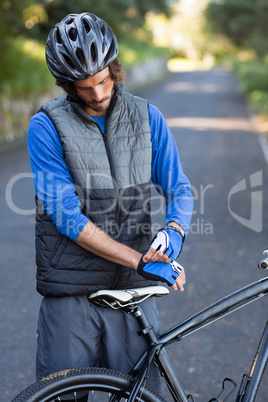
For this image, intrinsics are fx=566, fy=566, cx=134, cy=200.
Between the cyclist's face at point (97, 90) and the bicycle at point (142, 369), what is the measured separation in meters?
0.74

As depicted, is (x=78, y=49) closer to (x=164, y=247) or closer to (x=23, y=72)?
(x=164, y=247)

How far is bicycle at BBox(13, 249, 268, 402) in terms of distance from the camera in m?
2.13

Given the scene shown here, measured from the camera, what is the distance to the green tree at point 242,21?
26.7 m

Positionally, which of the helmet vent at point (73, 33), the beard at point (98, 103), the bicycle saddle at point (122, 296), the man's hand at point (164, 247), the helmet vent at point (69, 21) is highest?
the helmet vent at point (69, 21)

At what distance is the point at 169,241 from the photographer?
2.16 metres

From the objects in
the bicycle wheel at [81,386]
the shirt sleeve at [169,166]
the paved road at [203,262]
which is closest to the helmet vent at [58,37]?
the shirt sleeve at [169,166]

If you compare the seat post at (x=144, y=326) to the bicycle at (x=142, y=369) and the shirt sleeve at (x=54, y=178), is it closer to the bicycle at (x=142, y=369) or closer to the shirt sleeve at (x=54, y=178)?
the bicycle at (x=142, y=369)

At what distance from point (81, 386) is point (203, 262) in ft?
13.8

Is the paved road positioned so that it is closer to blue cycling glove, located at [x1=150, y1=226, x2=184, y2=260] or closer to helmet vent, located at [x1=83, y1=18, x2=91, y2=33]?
blue cycling glove, located at [x1=150, y1=226, x2=184, y2=260]

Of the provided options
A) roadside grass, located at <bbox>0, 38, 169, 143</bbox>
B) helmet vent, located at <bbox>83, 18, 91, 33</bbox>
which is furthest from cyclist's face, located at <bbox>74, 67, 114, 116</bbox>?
roadside grass, located at <bbox>0, 38, 169, 143</bbox>

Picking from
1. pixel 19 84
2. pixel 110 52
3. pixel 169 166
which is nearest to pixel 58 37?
pixel 110 52

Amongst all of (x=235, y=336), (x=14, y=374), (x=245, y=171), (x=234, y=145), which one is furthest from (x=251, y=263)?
(x=234, y=145)

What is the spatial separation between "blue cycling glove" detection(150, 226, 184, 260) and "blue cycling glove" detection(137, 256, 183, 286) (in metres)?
0.05

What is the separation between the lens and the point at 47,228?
2291 mm
